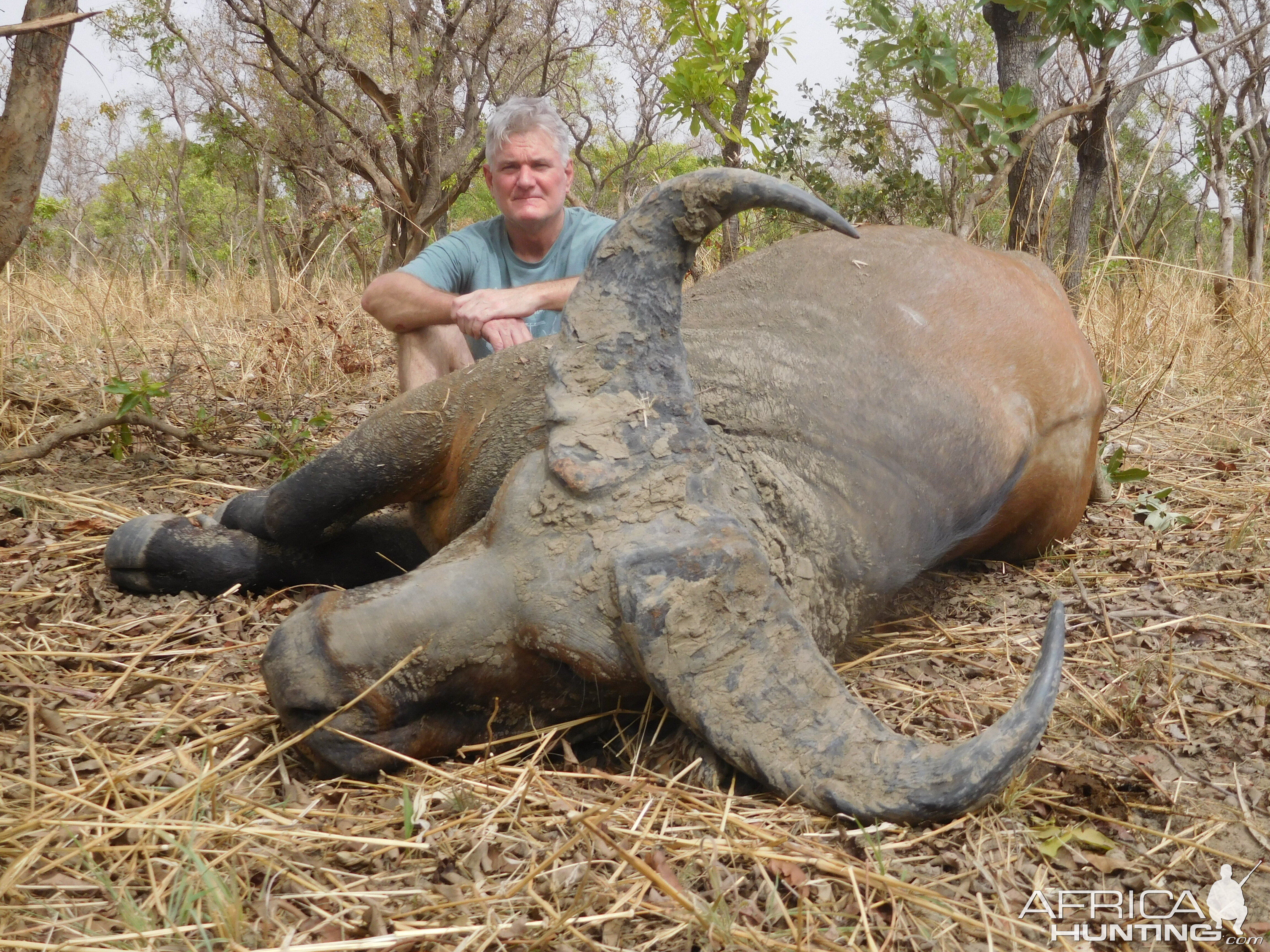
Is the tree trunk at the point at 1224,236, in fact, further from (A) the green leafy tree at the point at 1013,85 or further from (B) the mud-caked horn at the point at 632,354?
(B) the mud-caked horn at the point at 632,354

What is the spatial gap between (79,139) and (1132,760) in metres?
20.7

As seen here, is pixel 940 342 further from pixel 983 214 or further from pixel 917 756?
pixel 983 214

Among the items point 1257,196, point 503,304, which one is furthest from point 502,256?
point 1257,196

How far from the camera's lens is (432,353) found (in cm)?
382

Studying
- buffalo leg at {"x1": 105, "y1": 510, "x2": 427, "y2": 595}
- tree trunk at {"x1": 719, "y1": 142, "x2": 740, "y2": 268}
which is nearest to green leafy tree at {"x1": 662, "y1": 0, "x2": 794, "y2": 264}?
tree trunk at {"x1": 719, "y1": 142, "x2": 740, "y2": 268}

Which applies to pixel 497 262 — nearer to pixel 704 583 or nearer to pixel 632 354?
pixel 632 354

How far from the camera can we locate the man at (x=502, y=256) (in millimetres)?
3721

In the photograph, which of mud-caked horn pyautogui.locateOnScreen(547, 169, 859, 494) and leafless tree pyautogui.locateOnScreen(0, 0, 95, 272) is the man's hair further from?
mud-caked horn pyautogui.locateOnScreen(547, 169, 859, 494)

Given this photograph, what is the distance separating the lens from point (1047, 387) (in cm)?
280

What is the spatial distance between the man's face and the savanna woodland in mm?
1209

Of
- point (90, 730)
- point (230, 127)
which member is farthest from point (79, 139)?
point (90, 730)

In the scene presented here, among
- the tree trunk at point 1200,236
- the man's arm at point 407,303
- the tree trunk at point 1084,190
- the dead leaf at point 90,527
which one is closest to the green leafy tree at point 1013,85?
the tree trunk at point 1084,190

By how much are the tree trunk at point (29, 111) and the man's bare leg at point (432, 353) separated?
1.28 m

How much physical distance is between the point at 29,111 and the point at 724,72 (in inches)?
151
